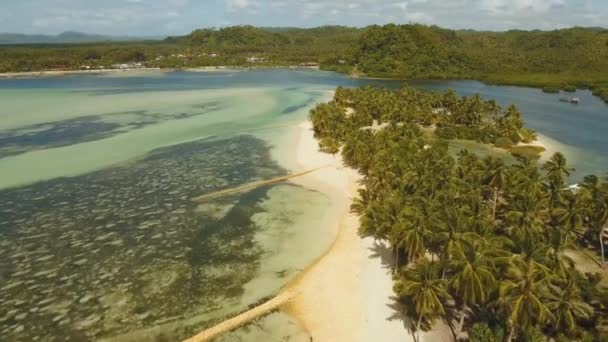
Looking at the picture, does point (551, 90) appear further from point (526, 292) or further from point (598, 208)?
point (526, 292)

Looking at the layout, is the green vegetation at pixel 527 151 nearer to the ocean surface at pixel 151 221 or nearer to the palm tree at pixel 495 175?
the ocean surface at pixel 151 221

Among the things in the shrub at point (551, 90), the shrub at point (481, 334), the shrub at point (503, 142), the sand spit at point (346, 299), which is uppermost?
the shrub at point (551, 90)

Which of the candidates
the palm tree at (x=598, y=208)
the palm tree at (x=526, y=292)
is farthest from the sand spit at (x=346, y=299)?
the palm tree at (x=598, y=208)

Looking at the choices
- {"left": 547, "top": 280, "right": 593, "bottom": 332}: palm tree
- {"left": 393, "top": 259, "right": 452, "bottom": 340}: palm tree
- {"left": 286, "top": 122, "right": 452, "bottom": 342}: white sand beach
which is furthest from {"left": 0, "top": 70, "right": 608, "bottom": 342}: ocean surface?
{"left": 547, "top": 280, "right": 593, "bottom": 332}: palm tree

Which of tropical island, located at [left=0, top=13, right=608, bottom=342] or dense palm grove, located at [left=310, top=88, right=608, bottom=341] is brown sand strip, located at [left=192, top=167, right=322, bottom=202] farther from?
dense palm grove, located at [left=310, top=88, right=608, bottom=341]

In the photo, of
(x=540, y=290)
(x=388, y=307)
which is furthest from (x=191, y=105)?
(x=540, y=290)

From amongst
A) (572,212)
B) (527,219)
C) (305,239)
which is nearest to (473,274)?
(527,219)

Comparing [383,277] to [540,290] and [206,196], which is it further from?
[206,196]
